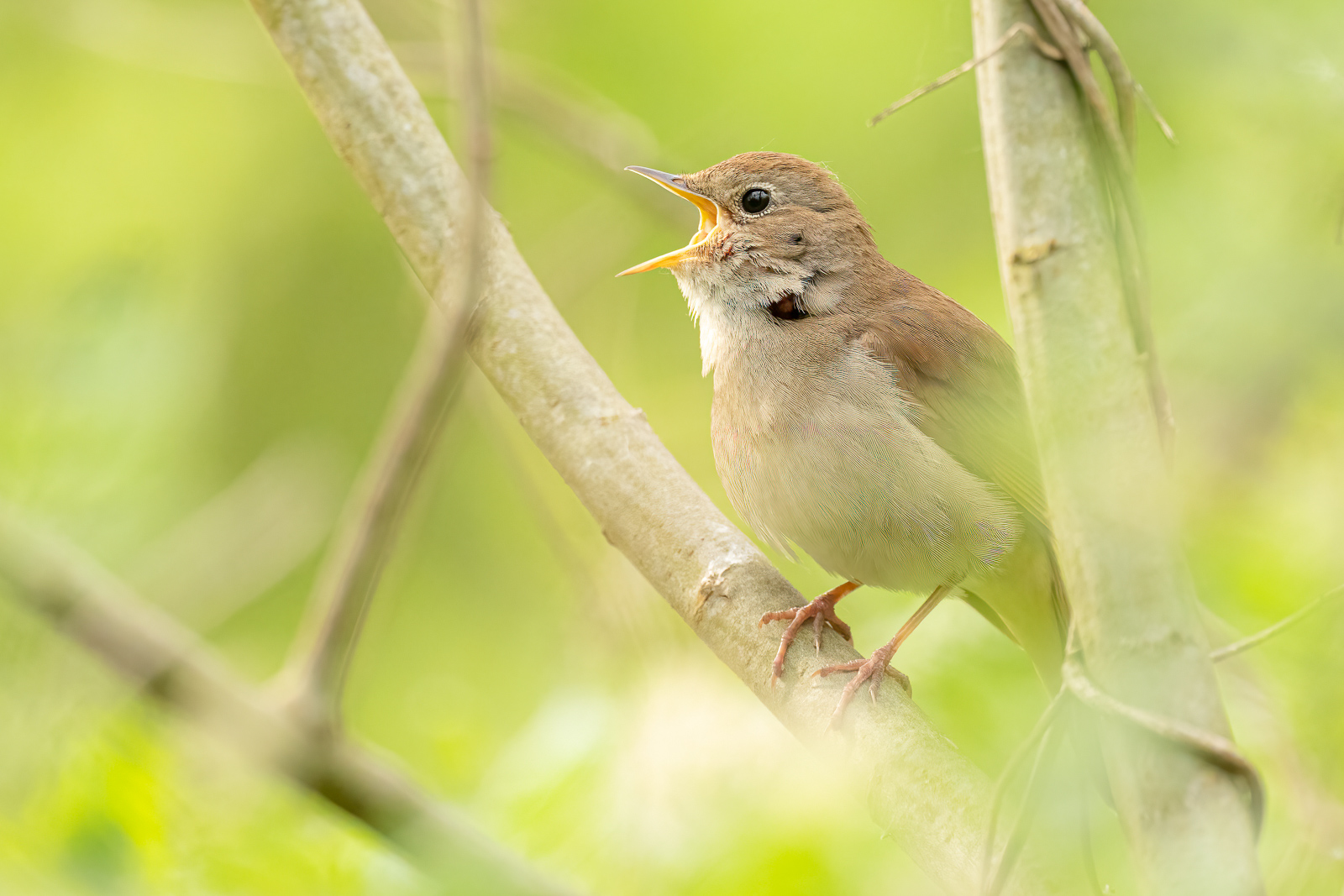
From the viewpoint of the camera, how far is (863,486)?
2826mm

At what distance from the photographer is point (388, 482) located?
1.57 metres

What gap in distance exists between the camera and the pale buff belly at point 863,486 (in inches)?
112

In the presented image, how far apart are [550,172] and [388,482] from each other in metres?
4.54

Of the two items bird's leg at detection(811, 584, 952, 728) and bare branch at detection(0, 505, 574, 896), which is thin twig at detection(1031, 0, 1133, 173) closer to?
bird's leg at detection(811, 584, 952, 728)

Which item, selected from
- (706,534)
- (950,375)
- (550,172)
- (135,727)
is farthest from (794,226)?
(550,172)

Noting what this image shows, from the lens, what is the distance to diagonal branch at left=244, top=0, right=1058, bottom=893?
7.93ft

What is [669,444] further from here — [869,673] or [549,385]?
[869,673]

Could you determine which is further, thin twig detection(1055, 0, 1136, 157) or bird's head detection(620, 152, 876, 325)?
bird's head detection(620, 152, 876, 325)

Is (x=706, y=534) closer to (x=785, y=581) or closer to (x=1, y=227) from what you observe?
(x=785, y=581)

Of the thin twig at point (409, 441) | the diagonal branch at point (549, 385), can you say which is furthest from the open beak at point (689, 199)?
the thin twig at point (409, 441)

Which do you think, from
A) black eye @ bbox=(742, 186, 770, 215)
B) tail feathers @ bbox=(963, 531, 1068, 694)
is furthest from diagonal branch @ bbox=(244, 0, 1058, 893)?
black eye @ bbox=(742, 186, 770, 215)

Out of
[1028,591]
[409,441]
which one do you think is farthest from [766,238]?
[409,441]

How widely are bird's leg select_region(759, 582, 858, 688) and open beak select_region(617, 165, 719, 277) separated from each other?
99cm

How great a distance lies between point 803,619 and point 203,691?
1130 millimetres
